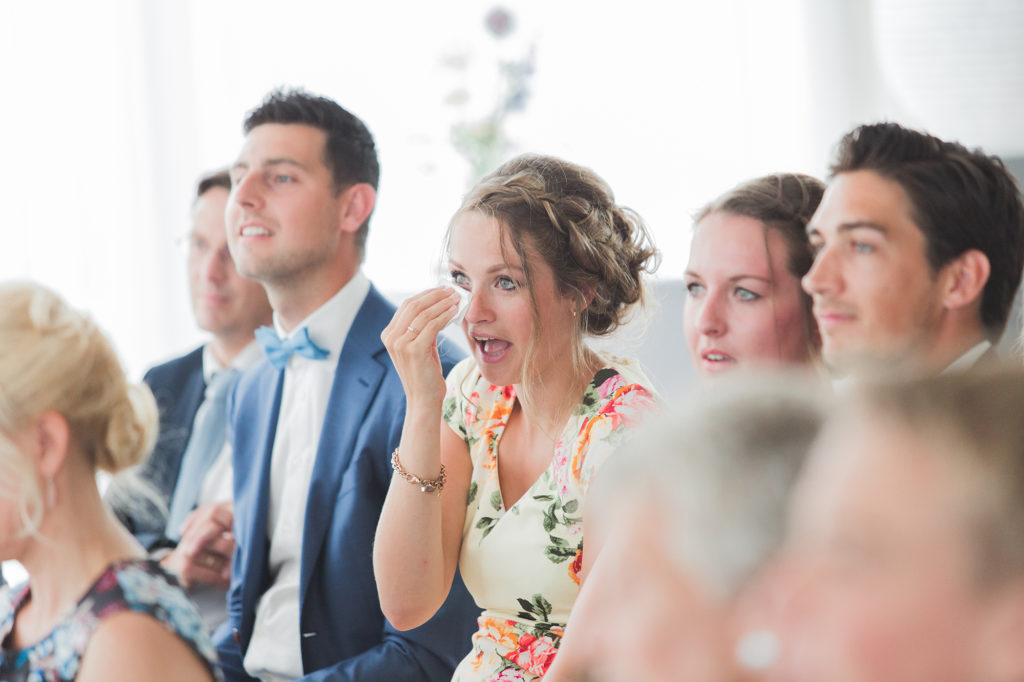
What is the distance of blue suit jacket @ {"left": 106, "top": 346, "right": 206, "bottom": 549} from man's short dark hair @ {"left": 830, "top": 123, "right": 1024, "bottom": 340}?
1811 mm

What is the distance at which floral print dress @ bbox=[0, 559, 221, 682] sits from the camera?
996mm

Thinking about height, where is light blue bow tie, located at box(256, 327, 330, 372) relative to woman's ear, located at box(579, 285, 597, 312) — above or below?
below

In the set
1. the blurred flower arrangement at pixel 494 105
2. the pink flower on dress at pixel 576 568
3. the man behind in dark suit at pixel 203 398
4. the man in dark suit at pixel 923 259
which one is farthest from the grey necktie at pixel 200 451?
the man in dark suit at pixel 923 259

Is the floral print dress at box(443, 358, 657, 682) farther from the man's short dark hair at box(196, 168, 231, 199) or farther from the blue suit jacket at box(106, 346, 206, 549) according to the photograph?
the man's short dark hair at box(196, 168, 231, 199)

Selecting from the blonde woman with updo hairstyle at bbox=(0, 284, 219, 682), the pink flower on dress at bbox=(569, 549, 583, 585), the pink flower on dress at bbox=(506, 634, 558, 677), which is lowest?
the pink flower on dress at bbox=(506, 634, 558, 677)

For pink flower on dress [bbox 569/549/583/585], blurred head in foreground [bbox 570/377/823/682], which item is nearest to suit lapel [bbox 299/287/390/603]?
pink flower on dress [bbox 569/549/583/585]

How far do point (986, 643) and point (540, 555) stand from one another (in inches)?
40.3

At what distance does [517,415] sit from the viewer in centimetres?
171

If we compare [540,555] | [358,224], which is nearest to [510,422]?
[540,555]

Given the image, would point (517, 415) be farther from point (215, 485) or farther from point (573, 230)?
point (215, 485)

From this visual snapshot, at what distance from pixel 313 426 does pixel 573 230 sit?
727 mm

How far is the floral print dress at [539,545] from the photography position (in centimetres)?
146

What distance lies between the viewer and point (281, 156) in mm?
2121

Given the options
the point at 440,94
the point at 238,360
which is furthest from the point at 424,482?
the point at 440,94
